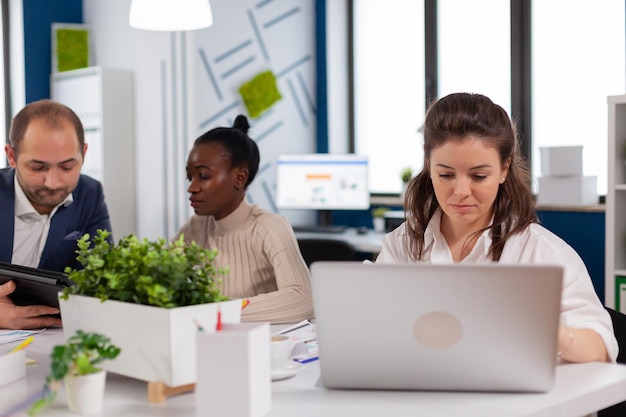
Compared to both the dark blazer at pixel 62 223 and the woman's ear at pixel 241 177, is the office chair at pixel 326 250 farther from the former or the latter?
the dark blazer at pixel 62 223

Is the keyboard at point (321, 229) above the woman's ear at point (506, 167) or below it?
below

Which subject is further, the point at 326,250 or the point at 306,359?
the point at 326,250

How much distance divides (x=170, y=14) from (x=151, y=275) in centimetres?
191

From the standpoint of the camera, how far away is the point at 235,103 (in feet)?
17.9

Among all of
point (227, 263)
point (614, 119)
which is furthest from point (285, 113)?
point (227, 263)

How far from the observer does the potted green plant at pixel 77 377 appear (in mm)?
1317

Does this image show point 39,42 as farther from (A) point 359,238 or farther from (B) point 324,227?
(A) point 359,238

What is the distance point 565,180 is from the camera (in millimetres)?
4289

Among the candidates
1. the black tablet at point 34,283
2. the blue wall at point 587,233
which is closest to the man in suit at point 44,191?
the black tablet at point 34,283

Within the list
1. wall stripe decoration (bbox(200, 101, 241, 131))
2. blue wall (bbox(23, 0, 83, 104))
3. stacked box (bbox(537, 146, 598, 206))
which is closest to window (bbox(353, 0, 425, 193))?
wall stripe decoration (bbox(200, 101, 241, 131))

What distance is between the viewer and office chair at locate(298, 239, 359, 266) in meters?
4.07

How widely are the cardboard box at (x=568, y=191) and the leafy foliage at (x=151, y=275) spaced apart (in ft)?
10.3

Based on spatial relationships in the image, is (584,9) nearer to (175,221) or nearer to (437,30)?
(437,30)

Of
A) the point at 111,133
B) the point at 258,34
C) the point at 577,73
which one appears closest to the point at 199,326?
the point at 111,133
